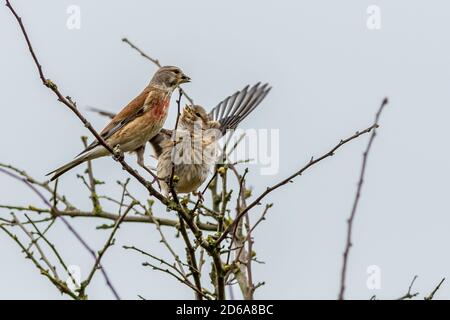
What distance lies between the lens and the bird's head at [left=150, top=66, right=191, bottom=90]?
793 centimetres

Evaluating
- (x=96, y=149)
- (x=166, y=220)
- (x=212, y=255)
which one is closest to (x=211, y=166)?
(x=166, y=220)

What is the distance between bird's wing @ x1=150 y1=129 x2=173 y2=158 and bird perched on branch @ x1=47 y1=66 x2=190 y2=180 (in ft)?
1.71

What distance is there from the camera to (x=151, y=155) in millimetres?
8305

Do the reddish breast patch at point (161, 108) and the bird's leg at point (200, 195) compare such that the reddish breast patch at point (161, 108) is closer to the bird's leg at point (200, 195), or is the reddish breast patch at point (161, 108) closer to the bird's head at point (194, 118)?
the bird's head at point (194, 118)

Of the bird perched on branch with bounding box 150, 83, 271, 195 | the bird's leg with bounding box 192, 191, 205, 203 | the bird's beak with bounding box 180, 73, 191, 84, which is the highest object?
the bird's beak with bounding box 180, 73, 191, 84

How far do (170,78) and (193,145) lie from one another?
71 centimetres

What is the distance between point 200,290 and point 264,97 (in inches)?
175

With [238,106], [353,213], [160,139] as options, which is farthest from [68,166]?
Result: [353,213]

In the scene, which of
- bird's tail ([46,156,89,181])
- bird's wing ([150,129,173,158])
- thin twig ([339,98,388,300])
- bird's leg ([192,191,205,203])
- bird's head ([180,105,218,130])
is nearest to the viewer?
thin twig ([339,98,388,300])

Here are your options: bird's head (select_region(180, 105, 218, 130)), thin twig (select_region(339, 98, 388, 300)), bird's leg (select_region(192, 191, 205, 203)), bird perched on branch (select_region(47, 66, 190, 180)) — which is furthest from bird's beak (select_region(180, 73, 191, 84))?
thin twig (select_region(339, 98, 388, 300))

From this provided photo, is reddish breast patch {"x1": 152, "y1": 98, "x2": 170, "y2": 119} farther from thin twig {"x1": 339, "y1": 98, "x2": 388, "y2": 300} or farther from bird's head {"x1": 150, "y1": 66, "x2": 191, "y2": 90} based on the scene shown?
thin twig {"x1": 339, "y1": 98, "x2": 388, "y2": 300}

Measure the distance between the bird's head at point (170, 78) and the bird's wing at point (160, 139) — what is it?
Result: 1.80 feet

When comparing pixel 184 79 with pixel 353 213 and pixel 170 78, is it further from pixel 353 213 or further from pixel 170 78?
pixel 353 213
